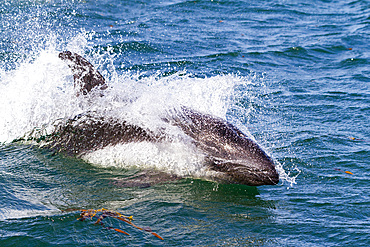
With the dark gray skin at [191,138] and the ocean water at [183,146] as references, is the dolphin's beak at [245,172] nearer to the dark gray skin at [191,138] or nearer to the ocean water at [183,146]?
the dark gray skin at [191,138]

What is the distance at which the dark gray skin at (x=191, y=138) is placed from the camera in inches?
237

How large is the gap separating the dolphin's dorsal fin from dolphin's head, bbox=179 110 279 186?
1.88 meters

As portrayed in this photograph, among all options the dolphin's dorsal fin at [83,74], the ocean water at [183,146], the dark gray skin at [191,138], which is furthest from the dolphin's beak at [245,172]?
the dolphin's dorsal fin at [83,74]

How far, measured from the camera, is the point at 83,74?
24.4 feet

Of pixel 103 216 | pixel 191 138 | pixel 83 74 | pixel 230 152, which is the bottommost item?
pixel 103 216

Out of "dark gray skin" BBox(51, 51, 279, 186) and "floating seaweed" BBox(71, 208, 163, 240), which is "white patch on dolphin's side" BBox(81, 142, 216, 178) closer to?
"dark gray skin" BBox(51, 51, 279, 186)

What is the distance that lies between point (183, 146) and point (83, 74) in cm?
228

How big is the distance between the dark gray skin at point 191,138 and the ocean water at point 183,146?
0.17m

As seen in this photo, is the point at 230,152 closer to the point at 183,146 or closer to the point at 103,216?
the point at 183,146

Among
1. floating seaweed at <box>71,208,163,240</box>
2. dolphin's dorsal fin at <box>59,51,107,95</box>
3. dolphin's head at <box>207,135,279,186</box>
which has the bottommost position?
floating seaweed at <box>71,208,163,240</box>

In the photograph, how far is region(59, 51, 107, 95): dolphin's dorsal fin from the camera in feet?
24.3

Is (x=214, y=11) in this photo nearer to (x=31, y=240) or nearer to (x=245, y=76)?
(x=245, y=76)

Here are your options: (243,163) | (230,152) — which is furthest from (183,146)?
(243,163)

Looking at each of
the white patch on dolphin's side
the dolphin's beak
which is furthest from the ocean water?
the dolphin's beak
